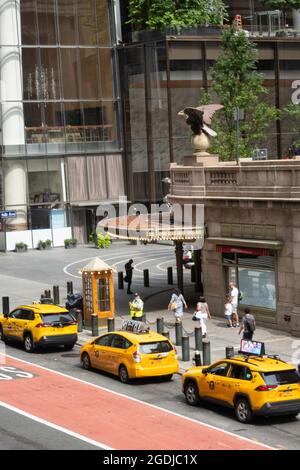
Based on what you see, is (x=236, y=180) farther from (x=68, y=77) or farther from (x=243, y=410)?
(x=68, y=77)

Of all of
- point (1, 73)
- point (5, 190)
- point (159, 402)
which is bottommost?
point (159, 402)

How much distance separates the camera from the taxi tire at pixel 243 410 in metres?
22.6

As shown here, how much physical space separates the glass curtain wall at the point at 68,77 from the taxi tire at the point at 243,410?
148 feet

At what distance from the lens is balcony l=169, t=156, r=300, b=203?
108ft

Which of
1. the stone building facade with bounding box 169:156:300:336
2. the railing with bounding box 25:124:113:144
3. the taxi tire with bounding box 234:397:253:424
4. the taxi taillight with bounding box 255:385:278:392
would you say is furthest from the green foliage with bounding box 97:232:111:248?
the taxi taillight with bounding box 255:385:278:392

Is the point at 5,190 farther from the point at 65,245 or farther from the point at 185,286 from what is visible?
the point at 185,286

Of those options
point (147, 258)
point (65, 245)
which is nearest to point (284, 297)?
point (147, 258)

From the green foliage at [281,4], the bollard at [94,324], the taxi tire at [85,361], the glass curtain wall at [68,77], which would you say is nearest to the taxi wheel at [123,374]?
the taxi tire at [85,361]

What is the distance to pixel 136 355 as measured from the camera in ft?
87.2

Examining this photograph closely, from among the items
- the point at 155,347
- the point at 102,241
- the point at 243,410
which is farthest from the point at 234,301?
the point at 102,241

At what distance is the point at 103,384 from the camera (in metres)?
27.2

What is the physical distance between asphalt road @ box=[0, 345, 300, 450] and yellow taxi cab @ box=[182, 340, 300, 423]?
39 centimetres

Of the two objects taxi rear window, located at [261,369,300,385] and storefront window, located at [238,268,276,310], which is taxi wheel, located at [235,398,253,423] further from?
storefront window, located at [238,268,276,310]

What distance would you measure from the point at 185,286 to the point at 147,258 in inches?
465
